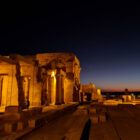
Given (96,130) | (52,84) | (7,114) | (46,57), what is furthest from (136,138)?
(46,57)

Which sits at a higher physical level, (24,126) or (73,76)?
(73,76)

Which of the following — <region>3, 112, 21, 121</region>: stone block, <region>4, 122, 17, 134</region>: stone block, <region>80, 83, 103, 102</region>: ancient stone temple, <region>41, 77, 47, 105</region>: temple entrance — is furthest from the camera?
<region>80, 83, 103, 102</region>: ancient stone temple

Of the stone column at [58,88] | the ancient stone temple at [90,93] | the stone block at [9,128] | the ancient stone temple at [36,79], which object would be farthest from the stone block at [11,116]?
the ancient stone temple at [90,93]

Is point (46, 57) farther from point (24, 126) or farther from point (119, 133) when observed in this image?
point (119, 133)

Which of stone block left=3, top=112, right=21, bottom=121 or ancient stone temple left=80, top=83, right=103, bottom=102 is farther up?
ancient stone temple left=80, top=83, right=103, bottom=102

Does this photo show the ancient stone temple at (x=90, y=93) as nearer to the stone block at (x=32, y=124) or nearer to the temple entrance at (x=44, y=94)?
the temple entrance at (x=44, y=94)

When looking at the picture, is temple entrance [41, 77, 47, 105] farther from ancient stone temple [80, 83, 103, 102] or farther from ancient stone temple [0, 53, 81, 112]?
ancient stone temple [80, 83, 103, 102]

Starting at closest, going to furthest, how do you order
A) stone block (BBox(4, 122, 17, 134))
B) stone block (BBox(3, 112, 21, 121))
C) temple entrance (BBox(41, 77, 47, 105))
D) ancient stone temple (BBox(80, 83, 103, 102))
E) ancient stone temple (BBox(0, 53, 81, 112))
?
1. stone block (BBox(4, 122, 17, 134))
2. stone block (BBox(3, 112, 21, 121))
3. ancient stone temple (BBox(0, 53, 81, 112))
4. temple entrance (BBox(41, 77, 47, 105))
5. ancient stone temple (BBox(80, 83, 103, 102))

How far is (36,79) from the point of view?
16.5 m

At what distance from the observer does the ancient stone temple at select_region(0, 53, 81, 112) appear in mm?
14570

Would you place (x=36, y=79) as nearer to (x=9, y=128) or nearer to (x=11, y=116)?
(x=11, y=116)

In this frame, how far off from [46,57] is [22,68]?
490 centimetres

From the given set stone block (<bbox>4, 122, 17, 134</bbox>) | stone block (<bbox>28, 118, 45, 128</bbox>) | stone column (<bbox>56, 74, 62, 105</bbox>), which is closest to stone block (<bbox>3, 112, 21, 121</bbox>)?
stone block (<bbox>28, 118, 45, 128</bbox>)

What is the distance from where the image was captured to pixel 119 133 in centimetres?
556
